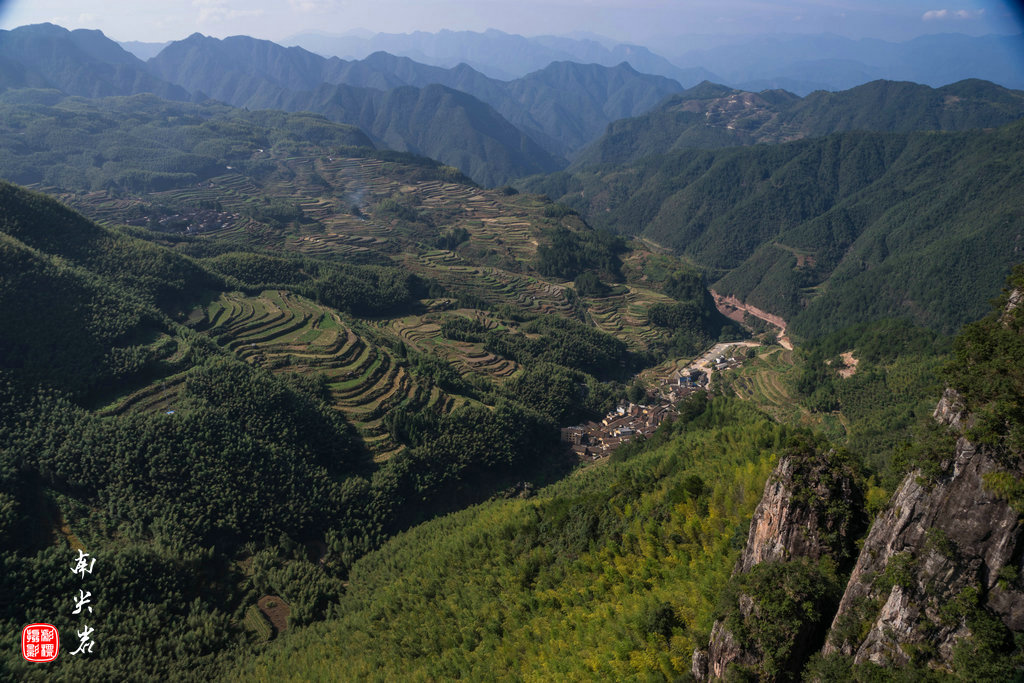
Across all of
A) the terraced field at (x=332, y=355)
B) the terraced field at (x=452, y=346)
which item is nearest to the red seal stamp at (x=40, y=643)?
the terraced field at (x=332, y=355)

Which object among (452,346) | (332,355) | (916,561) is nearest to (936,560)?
(916,561)

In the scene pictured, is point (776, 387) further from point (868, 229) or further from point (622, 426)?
point (868, 229)

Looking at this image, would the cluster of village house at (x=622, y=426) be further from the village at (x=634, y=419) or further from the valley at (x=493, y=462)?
the valley at (x=493, y=462)

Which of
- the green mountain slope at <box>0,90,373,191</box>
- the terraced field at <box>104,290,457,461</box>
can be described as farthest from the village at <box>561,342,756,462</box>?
the green mountain slope at <box>0,90,373,191</box>

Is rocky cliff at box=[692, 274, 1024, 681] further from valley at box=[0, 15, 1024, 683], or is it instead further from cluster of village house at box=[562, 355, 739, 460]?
cluster of village house at box=[562, 355, 739, 460]

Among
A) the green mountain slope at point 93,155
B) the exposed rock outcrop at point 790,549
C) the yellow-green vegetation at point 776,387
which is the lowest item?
the yellow-green vegetation at point 776,387

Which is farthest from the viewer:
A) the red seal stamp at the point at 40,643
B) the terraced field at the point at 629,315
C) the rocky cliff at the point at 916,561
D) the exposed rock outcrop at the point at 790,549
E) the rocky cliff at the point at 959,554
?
the terraced field at the point at 629,315
